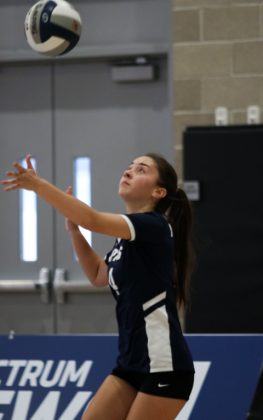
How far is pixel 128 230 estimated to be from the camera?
333 cm

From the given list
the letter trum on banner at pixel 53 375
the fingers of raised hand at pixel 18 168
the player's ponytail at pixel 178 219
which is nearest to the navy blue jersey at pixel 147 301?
the player's ponytail at pixel 178 219

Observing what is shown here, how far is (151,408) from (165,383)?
0.10 meters

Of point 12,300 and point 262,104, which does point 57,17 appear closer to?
point 262,104

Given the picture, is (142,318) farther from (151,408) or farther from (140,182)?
(140,182)

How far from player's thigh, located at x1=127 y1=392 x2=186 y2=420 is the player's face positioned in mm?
761

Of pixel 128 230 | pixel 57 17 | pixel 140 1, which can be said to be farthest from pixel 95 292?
pixel 128 230

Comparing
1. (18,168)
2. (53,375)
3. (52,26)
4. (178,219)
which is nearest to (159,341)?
(178,219)

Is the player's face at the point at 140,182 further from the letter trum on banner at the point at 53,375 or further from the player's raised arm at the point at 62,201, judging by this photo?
the letter trum on banner at the point at 53,375

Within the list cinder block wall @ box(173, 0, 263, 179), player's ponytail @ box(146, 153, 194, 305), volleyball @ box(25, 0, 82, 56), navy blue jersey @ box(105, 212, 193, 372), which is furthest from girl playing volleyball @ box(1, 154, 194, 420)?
cinder block wall @ box(173, 0, 263, 179)

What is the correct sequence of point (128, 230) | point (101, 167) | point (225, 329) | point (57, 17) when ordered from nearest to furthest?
point (128, 230)
point (57, 17)
point (225, 329)
point (101, 167)

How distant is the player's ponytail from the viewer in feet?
12.1

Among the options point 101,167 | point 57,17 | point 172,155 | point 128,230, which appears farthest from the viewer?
point 101,167

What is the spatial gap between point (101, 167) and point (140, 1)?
4.49 ft

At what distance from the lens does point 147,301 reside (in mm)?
3400
